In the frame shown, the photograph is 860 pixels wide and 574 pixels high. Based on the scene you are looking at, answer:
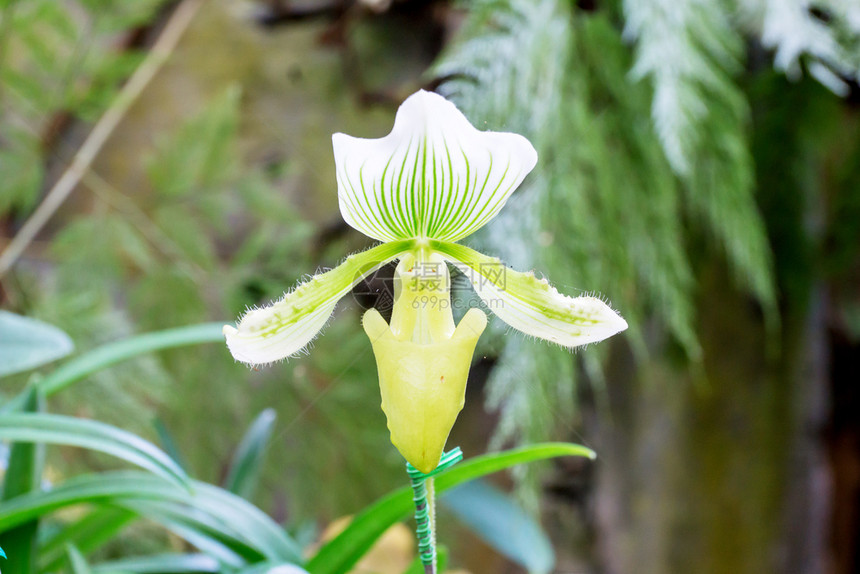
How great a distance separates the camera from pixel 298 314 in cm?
29

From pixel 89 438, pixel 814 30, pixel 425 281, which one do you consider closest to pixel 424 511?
pixel 425 281

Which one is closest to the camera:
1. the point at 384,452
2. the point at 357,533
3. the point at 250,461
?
the point at 357,533

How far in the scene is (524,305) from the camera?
307mm

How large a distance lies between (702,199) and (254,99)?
0.92 metres

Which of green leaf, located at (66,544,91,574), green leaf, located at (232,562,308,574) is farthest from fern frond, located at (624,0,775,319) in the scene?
green leaf, located at (66,544,91,574)

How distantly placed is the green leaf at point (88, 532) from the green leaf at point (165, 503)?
0.05m

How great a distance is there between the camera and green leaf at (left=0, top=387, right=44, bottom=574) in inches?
16.6

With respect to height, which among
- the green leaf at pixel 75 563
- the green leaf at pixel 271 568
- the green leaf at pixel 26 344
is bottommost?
the green leaf at pixel 271 568

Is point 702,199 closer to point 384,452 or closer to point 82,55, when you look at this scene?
point 384,452

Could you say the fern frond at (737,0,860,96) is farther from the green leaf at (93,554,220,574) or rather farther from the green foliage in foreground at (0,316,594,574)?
the green leaf at (93,554,220,574)

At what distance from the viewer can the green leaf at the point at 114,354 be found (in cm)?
49

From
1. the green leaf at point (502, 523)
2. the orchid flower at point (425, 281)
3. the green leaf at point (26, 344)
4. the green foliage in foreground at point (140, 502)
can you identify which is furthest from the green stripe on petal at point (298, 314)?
the green leaf at point (502, 523)

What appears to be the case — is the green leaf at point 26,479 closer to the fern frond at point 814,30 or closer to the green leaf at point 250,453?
the green leaf at point 250,453

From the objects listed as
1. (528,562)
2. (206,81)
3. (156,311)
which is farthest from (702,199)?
(206,81)
